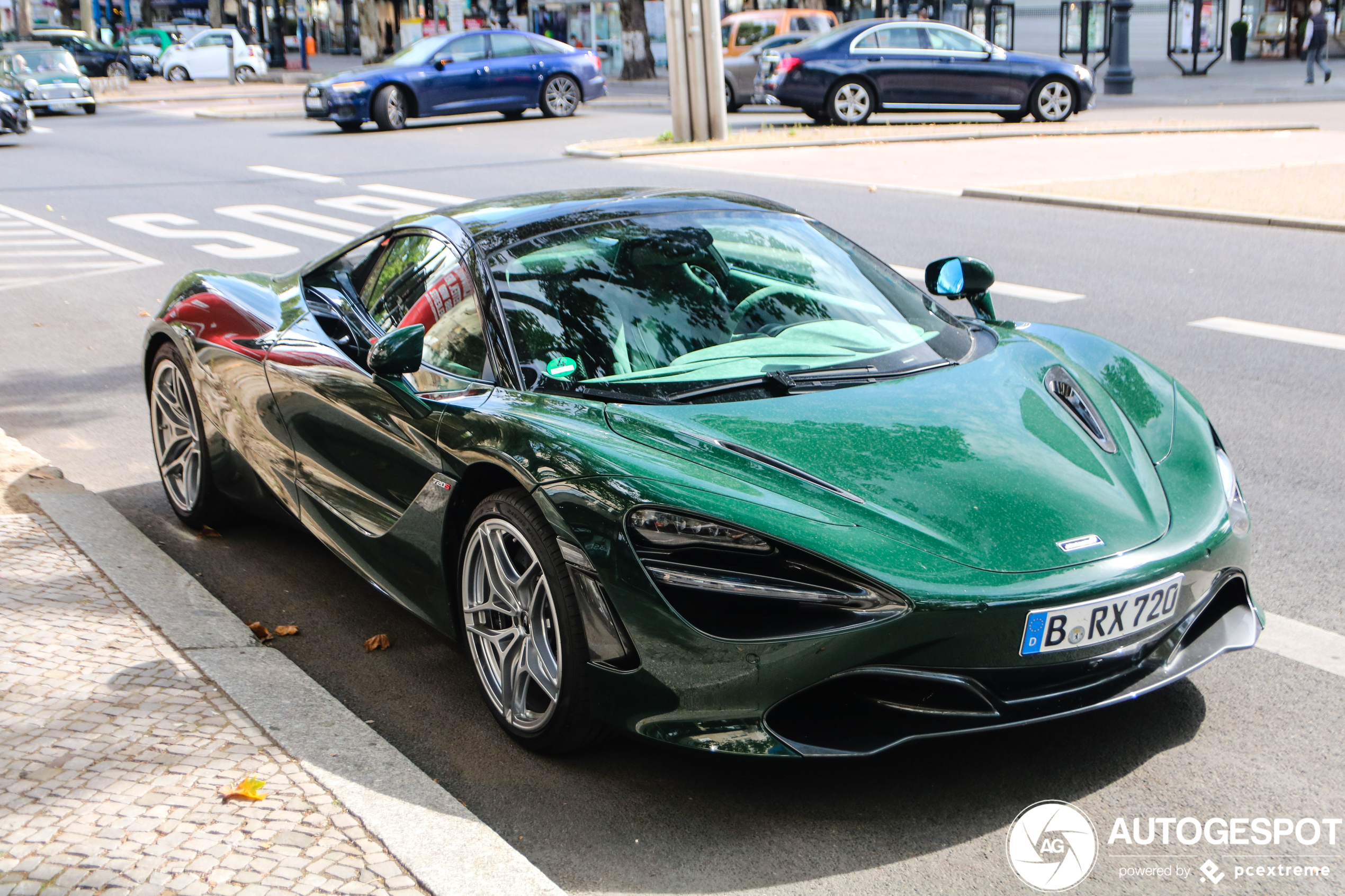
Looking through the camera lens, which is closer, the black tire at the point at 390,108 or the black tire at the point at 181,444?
the black tire at the point at 181,444

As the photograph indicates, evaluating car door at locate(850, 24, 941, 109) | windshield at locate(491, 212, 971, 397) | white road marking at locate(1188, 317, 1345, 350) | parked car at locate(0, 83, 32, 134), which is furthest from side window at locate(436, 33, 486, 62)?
windshield at locate(491, 212, 971, 397)

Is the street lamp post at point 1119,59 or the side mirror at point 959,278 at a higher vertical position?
the street lamp post at point 1119,59

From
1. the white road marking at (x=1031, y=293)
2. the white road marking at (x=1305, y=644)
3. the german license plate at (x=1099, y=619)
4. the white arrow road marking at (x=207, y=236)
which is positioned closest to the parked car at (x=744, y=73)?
the white arrow road marking at (x=207, y=236)

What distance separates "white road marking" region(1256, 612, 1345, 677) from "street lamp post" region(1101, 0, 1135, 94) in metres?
25.2

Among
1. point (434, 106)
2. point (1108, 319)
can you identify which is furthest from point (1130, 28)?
point (1108, 319)

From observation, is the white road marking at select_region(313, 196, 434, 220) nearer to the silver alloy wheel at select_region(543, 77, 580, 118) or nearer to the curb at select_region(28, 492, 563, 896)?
the curb at select_region(28, 492, 563, 896)

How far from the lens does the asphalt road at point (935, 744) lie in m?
2.98

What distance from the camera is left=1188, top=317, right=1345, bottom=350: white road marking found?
25.1 ft

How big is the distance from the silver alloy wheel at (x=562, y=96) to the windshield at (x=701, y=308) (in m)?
21.8

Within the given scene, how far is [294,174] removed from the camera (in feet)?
59.1

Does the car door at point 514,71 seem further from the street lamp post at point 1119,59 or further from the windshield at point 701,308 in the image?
the windshield at point 701,308

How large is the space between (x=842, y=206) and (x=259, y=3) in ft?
178

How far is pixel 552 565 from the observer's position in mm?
3162

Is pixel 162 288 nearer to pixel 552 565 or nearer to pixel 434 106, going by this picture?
pixel 552 565
